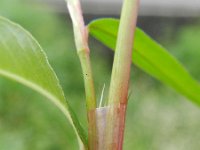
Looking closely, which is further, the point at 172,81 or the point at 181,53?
the point at 181,53

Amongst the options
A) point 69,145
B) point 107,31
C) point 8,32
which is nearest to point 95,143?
point 8,32

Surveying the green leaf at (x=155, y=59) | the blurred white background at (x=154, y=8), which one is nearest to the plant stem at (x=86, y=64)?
the green leaf at (x=155, y=59)

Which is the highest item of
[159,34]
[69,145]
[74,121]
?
[74,121]

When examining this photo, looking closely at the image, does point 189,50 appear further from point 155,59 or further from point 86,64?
point 86,64

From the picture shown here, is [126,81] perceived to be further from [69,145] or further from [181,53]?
[181,53]

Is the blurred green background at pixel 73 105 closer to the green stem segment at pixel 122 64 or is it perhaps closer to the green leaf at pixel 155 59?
the green leaf at pixel 155 59
